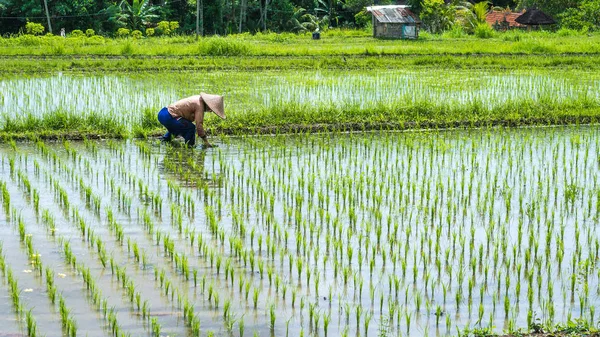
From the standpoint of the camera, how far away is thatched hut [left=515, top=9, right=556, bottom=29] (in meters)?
29.4

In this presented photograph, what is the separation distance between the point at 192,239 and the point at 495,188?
96.3 inches

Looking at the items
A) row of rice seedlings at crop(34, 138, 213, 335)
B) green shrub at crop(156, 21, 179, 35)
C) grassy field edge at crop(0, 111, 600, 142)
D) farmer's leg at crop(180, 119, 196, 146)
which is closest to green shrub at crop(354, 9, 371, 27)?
green shrub at crop(156, 21, 179, 35)

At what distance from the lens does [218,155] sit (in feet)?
25.2

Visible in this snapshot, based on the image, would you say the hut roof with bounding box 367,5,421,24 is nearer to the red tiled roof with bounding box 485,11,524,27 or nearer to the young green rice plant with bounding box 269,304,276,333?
the red tiled roof with bounding box 485,11,524,27

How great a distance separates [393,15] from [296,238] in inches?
892

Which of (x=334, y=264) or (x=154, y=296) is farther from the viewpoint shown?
(x=334, y=264)

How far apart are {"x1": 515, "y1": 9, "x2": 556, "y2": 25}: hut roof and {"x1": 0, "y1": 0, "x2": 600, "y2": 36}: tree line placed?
15.3 inches

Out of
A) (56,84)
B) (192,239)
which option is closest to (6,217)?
(192,239)

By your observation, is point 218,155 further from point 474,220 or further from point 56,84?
point 56,84

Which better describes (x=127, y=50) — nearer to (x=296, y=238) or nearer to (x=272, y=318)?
(x=296, y=238)

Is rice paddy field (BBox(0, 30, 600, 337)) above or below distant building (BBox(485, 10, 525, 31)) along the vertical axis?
below

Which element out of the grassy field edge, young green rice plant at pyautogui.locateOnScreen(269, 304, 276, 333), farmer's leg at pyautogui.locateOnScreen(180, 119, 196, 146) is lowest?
young green rice plant at pyautogui.locateOnScreen(269, 304, 276, 333)

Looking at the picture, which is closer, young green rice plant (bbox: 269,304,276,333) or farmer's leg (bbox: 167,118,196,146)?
young green rice plant (bbox: 269,304,276,333)

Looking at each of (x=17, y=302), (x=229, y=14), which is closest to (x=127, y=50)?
(x=229, y=14)
